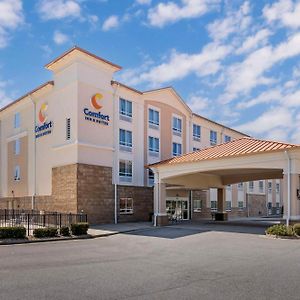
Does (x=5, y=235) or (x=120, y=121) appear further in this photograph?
(x=120, y=121)

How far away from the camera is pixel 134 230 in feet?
77.6

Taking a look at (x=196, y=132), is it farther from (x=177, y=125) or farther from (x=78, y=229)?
(x=78, y=229)

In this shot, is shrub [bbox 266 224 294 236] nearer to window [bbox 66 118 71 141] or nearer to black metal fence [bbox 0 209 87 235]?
black metal fence [bbox 0 209 87 235]

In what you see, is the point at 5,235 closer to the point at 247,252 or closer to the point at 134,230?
the point at 134,230

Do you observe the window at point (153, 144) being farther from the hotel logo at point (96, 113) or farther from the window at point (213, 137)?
the window at point (213, 137)

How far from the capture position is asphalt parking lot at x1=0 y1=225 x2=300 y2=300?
7.88 metres

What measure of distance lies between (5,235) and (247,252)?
36.7 ft

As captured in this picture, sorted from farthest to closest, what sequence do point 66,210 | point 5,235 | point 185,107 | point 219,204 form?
point 185,107 < point 219,204 < point 66,210 < point 5,235

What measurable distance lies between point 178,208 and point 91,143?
1360 centimetres

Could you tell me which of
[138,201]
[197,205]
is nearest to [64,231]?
[138,201]

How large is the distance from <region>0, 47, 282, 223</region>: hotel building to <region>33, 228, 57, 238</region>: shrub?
717 centimetres

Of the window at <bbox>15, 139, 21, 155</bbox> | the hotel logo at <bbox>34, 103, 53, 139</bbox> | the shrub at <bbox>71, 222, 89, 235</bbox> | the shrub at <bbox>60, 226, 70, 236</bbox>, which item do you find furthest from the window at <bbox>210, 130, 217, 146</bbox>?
the shrub at <bbox>60, 226, 70, 236</bbox>

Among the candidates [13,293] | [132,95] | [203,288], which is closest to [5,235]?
[13,293]

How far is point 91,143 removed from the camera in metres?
28.0
